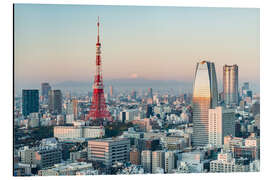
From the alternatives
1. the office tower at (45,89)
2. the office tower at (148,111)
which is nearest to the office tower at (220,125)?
the office tower at (148,111)

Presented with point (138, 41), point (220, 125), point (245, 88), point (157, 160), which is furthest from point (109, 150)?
point (245, 88)

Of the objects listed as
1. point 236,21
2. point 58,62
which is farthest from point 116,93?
point 236,21

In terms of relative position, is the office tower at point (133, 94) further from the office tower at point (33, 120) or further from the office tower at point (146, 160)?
the office tower at point (33, 120)

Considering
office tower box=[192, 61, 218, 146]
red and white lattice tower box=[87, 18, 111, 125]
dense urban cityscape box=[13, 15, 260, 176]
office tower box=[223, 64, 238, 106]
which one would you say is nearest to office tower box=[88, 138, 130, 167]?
dense urban cityscape box=[13, 15, 260, 176]

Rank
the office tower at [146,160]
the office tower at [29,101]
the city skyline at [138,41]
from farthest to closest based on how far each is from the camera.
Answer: the office tower at [146,160]
the city skyline at [138,41]
the office tower at [29,101]

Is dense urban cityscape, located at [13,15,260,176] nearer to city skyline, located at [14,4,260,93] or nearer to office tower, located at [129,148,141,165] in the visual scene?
office tower, located at [129,148,141,165]

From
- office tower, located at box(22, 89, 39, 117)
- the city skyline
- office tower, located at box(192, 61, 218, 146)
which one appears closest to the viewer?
office tower, located at box(22, 89, 39, 117)
